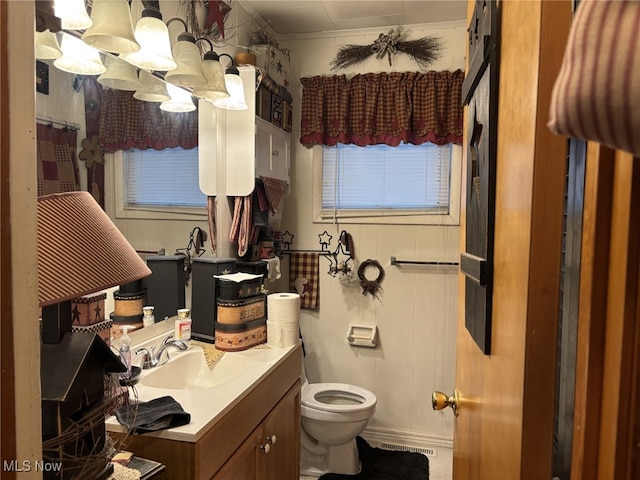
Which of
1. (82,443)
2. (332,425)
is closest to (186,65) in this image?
(82,443)

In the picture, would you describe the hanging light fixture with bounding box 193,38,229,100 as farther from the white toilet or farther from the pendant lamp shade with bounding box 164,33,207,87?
the white toilet

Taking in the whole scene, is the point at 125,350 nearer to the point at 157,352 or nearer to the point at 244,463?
the point at 157,352

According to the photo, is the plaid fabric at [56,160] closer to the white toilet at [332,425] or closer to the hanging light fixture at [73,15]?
the hanging light fixture at [73,15]

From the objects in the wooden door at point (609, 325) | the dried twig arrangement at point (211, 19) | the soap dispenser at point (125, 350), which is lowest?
the soap dispenser at point (125, 350)

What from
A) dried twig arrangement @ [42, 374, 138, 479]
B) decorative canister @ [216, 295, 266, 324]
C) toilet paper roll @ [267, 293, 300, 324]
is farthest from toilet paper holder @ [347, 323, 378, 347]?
dried twig arrangement @ [42, 374, 138, 479]

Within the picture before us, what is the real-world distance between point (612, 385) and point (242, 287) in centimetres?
171

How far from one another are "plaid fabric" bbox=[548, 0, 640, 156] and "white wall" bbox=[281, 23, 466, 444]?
2584 mm

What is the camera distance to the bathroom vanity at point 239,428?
123 cm

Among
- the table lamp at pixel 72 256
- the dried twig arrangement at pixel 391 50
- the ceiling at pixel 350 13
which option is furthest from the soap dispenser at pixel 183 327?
the dried twig arrangement at pixel 391 50

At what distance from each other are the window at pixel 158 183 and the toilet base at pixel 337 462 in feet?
5.07

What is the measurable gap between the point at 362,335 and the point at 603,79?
2762 mm

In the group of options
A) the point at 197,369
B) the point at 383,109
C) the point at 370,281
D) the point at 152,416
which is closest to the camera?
the point at 152,416

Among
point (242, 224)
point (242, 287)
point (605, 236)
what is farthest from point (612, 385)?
point (242, 224)

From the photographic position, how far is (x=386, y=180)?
2939 mm
